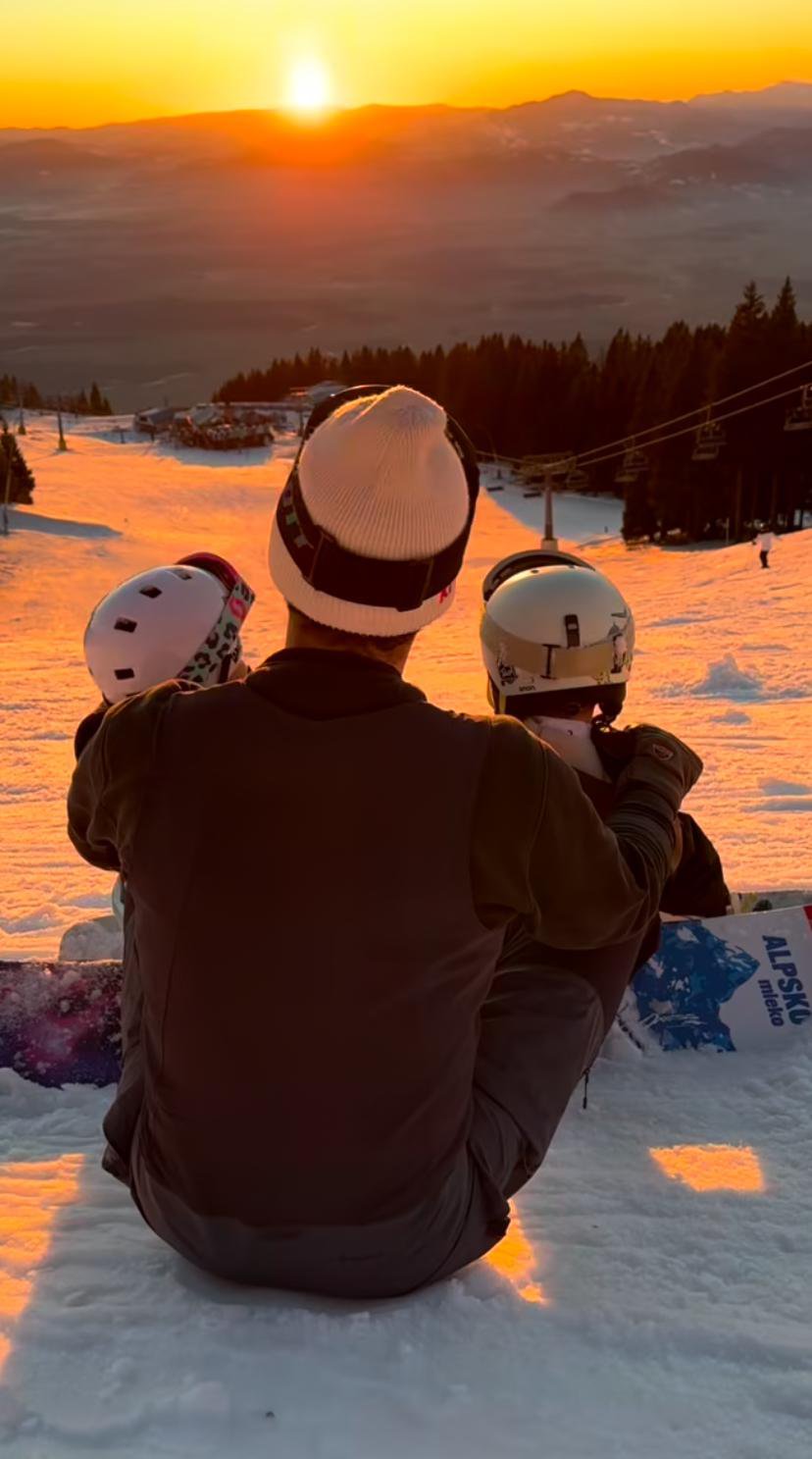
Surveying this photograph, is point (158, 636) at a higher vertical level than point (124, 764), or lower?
lower

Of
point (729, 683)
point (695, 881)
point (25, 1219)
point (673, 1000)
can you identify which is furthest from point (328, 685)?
point (729, 683)

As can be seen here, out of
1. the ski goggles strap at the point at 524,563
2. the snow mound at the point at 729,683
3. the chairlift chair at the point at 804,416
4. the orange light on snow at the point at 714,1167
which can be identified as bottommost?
the snow mound at the point at 729,683

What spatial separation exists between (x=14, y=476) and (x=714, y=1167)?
43.5 m

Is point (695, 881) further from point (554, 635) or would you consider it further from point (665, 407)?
point (665, 407)

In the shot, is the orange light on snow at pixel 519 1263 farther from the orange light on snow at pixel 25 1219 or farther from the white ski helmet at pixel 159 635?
the white ski helmet at pixel 159 635

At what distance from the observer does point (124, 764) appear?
1.94 metres

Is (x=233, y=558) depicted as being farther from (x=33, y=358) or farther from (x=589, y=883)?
(x=33, y=358)

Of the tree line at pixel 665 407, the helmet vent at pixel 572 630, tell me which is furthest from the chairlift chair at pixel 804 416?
the helmet vent at pixel 572 630

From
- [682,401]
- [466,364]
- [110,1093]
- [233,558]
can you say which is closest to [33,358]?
[466,364]

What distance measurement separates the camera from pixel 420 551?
1951 millimetres

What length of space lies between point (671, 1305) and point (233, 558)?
33.7 metres

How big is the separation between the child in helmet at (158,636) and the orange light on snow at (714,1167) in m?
1.49

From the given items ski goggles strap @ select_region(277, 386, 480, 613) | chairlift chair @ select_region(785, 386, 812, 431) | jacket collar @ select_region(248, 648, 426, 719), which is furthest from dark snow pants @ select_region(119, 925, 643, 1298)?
chairlift chair @ select_region(785, 386, 812, 431)

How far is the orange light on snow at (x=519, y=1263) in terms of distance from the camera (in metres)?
2.31
